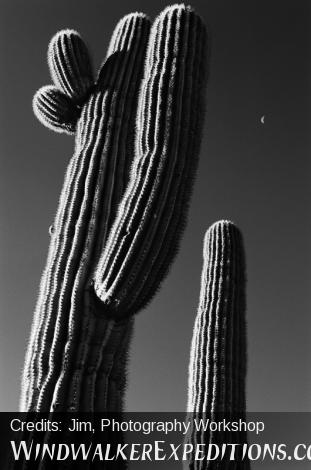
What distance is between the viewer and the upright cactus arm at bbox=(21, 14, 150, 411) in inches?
173

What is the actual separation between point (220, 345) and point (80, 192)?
7.41 ft

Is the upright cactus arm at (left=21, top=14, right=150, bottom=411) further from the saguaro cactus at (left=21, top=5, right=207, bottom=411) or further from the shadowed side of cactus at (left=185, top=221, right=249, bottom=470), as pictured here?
the shadowed side of cactus at (left=185, top=221, right=249, bottom=470)

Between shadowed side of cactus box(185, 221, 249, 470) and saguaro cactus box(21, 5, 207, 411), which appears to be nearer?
saguaro cactus box(21, 5, 207, 411)

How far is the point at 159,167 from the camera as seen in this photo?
4.80 metres

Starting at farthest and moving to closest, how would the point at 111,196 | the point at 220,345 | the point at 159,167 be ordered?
the point at 220,345, the point at 111,196, the point at 159,167

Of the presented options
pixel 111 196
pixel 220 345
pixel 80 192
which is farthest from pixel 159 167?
pixel 220 345

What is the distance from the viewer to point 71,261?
474cm

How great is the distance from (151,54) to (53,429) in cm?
310

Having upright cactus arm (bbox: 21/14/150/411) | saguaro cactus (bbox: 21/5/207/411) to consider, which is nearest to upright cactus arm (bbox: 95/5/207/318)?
saguaro cactus (bbox: 21/5/207/411)

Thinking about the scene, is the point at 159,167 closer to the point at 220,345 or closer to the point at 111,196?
the point at 111,196

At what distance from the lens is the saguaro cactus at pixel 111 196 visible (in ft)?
14.4

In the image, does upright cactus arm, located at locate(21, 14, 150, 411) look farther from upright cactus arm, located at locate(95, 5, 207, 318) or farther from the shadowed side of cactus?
the shadowed side of cactus

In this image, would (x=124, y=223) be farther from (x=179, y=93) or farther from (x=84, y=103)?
(x=84, y=103)

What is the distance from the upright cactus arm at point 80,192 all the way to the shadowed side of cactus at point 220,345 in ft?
6.21
